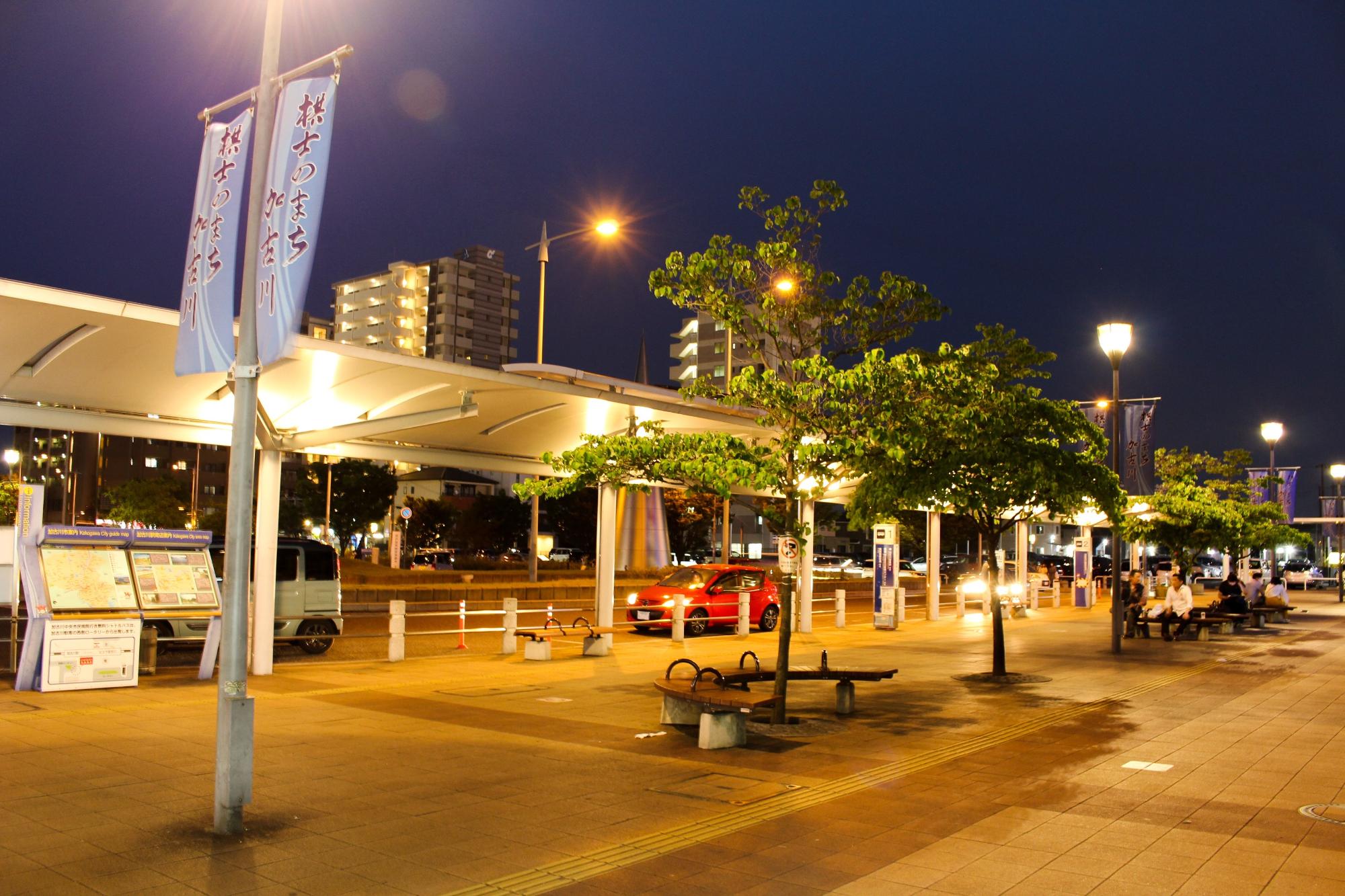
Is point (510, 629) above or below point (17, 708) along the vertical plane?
above

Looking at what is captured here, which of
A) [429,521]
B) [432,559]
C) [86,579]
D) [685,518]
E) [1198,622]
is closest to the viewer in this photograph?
[86,579]

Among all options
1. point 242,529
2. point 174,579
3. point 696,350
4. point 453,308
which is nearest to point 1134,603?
point 174,579

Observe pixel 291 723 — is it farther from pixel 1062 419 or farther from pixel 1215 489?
pixel 1215 489

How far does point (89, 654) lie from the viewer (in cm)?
1297

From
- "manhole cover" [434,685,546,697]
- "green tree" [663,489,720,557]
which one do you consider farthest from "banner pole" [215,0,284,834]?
"green tree" [663,489,720,557]

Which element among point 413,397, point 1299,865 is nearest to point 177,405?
point 413,397

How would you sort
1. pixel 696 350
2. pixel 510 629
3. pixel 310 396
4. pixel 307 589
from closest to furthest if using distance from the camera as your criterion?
pixel 310 396, pixel 510 629, pixel 307 589, pixel 696 350

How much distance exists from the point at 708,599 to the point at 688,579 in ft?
2.80

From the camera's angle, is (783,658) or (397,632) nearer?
(783,658)

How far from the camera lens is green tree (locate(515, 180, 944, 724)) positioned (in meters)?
11.2

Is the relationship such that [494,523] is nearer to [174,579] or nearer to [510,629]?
[510,629]

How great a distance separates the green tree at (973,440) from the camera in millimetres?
11211

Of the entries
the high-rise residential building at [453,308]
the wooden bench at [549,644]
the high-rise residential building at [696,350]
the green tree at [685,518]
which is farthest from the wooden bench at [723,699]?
the high-rise residential building at [453,308]

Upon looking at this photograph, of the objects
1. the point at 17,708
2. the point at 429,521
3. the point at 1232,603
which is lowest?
the point at 17,708
